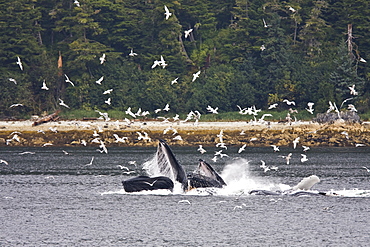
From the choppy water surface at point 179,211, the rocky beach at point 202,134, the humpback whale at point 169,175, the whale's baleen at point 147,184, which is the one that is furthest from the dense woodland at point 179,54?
the whale's baleen at point 147,184

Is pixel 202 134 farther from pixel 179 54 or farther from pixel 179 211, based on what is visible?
pixel 179 211

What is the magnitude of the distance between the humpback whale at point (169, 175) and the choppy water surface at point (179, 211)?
0.61 metres

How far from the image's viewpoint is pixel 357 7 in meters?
91.4

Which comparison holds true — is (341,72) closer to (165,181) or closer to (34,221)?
(165,181)

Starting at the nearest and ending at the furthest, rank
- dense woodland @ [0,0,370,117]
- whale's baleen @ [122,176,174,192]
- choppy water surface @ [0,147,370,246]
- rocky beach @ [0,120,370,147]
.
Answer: choppy water surface @ [0,147,370,246], whale's baleen @ [122,176,174,192], rocky beach @ [0,120,370,147], dense woodland @ [0,0,370,117]

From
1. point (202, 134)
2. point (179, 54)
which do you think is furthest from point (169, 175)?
point (179, 54)

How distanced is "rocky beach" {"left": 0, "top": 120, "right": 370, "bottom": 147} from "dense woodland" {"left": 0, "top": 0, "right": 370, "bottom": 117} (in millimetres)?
9645

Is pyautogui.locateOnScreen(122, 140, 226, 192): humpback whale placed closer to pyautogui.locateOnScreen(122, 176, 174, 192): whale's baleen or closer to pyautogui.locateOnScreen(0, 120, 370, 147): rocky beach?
pyautogui.locateOnScreen(122, 176, 174, 192): whale's baleen

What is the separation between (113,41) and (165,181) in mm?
60047

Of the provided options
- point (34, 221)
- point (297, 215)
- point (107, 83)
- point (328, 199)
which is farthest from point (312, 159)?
point (107, 83)

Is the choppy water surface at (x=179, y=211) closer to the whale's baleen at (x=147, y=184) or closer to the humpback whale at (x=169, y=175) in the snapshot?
the whale's baleen at (x=147, y=184)

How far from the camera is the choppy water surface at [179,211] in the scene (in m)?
32.2

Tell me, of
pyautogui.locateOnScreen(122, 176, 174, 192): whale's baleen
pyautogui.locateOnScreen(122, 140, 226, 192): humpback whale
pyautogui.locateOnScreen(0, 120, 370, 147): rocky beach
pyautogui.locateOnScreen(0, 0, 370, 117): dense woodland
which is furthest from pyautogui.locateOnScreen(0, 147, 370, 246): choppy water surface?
pyautogui.locateOnScreen(0, 0, 370, 117): dense woodland

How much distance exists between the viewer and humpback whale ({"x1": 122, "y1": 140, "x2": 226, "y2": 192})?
40906 millimetres
